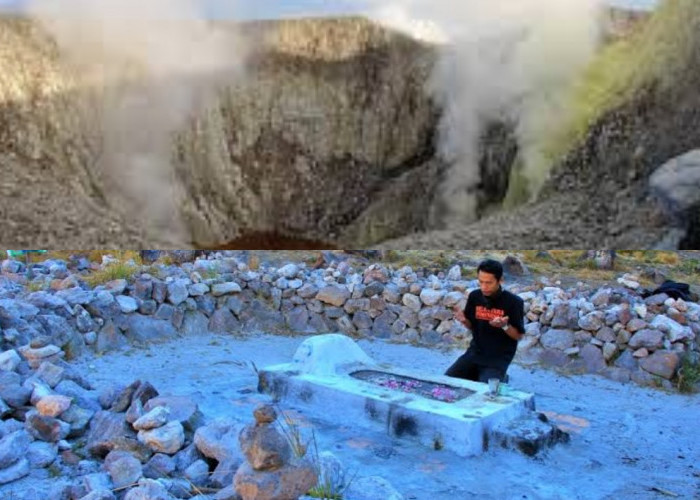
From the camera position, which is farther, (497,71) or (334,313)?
(334,313)

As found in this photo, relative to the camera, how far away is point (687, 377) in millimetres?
5449

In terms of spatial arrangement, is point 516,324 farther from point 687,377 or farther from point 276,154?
point 276,154

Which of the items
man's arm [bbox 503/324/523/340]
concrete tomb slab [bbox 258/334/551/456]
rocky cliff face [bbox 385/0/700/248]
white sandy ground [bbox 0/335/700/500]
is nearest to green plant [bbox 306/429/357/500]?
white sandy ground [bbox 0/335/700/500]

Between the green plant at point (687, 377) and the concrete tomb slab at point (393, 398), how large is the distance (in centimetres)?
179

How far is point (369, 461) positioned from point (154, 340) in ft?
11.5

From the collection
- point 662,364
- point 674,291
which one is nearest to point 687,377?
point 662,364

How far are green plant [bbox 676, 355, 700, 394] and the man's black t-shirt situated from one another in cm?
181

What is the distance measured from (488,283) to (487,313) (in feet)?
0.57

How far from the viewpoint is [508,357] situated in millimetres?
4328

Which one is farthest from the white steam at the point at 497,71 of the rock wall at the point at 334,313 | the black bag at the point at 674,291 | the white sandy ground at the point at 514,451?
the black bag at the point at 674,291

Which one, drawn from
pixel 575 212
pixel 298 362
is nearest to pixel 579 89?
pixel 575 212

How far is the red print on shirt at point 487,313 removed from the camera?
418 cm

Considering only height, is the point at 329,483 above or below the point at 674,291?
above

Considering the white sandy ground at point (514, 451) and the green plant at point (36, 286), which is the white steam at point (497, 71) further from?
the green plant at point (36, 286)
